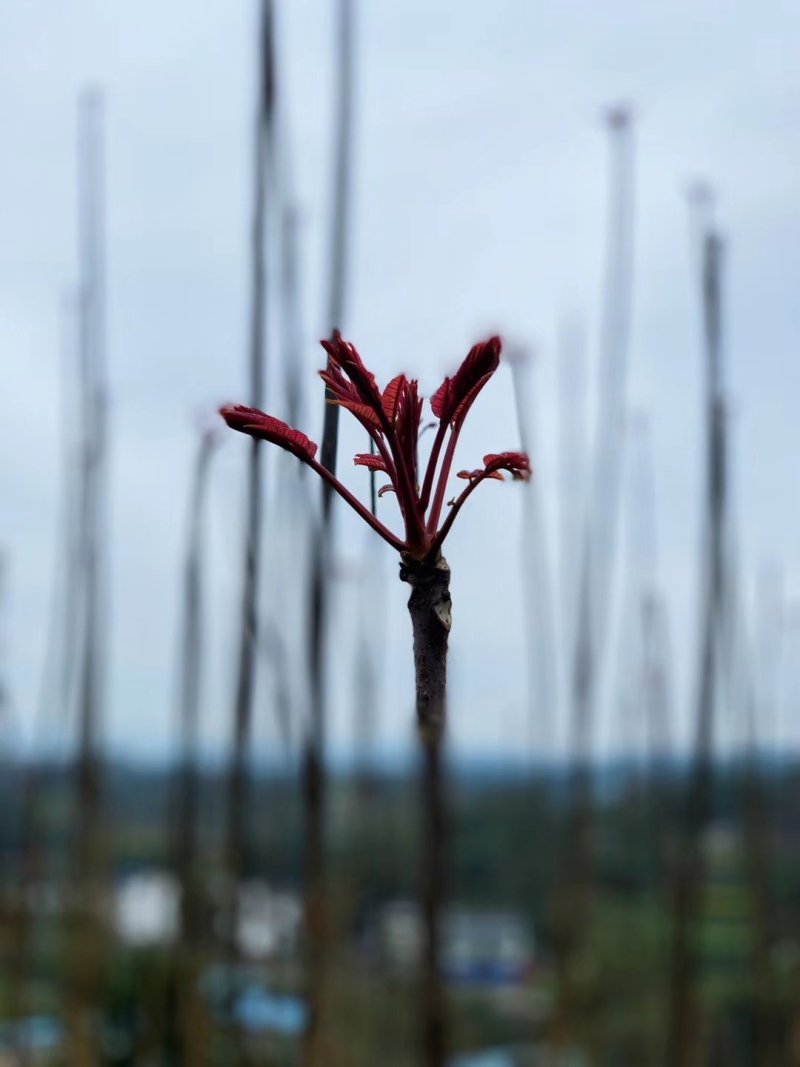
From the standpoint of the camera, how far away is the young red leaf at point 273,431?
129 mm

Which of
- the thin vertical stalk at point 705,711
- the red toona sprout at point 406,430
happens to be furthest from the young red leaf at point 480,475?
the thin vertical stalk at point 705,711

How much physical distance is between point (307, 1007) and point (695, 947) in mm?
1007

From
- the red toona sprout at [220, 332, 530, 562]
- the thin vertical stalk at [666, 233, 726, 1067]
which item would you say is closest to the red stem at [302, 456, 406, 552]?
the red toona sprout at [220, 332, 530, 562]

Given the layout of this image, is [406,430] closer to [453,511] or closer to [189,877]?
[453,511]

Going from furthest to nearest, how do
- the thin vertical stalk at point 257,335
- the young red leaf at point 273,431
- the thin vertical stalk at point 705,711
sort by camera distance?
the thin vertical stalk at point 705,711, the thin vertical stalk at point 257,335, the young red leaf at point 273,431

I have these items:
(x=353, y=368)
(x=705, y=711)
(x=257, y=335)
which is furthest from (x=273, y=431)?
(x=705, y=711)

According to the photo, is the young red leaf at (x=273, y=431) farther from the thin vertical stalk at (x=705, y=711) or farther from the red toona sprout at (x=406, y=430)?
the thin vertical stalk at (x=705, y=711)

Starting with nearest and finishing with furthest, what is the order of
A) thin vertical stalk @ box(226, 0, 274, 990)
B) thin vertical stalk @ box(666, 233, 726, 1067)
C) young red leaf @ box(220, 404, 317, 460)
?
young red leaf @ box(220, 404, 317, 460) → thin vertical stalk @ box(226, 0, 274, 990) → thin vertical stalk @ box(666, 233, 726, 1067)

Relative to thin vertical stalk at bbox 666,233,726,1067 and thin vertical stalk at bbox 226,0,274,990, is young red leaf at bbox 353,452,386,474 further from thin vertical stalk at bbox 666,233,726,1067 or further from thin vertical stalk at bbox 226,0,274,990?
thin vertical stalk at bbox 666,233,726,1067

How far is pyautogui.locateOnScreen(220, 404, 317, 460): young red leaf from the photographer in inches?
5.1

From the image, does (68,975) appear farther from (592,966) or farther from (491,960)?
(491,960)

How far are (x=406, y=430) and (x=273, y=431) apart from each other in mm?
18

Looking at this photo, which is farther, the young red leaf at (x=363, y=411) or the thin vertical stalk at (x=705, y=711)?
the thin vertical stalk at (x=705, y=711)

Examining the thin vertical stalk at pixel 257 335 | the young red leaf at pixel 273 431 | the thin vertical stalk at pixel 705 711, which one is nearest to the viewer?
the young red leaf at pixel 273 431
